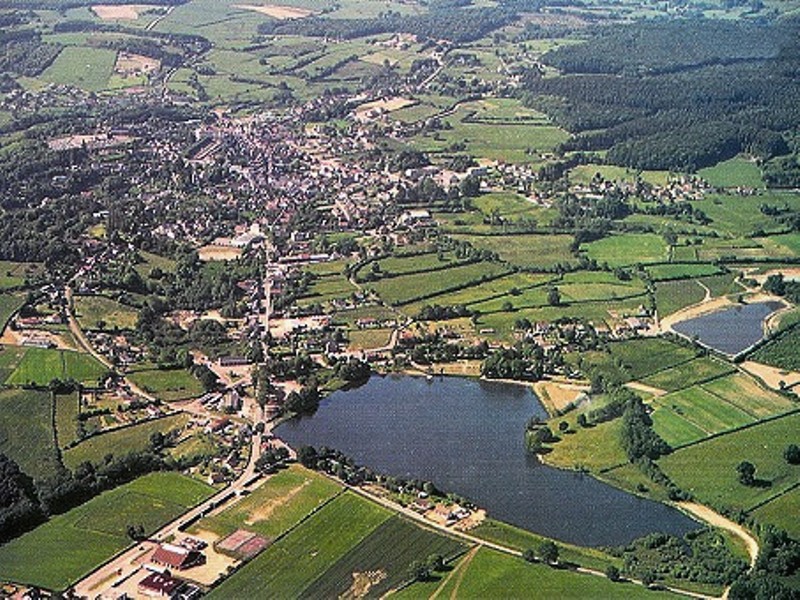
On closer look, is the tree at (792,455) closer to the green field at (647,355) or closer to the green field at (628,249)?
the green field at (647,355)

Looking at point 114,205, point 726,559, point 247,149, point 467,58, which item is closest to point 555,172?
point 247,149

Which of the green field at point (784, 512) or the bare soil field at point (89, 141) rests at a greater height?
the bare soil field at point (89, 141)

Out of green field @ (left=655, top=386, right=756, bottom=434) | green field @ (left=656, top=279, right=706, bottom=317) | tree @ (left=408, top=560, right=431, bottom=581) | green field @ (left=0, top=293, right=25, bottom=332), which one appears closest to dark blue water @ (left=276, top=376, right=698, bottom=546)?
tree @ (left=408, top=560, right=431, bottom=581)

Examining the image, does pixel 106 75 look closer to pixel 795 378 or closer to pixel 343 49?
pixel 343 49

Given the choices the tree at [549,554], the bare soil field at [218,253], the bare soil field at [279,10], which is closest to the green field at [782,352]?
the tree at [549,554]

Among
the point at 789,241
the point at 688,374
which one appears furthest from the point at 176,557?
the point at 789,241

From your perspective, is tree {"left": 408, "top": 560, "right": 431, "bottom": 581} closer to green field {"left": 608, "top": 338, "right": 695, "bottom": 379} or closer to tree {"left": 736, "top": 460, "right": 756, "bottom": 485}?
tree {"left": 736, "top": 460, "right": 756, "bottom": 485}
